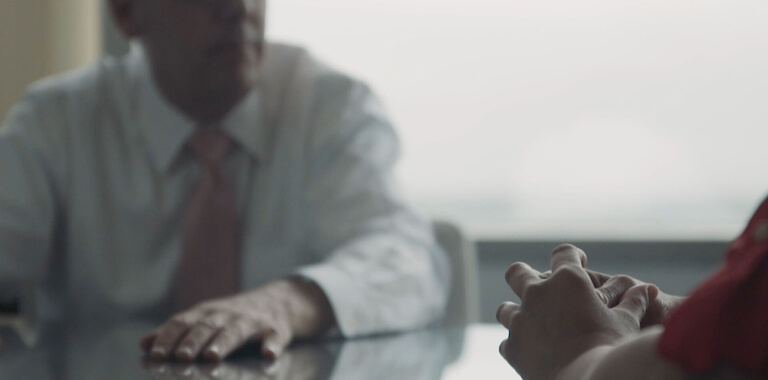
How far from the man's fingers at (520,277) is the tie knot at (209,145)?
1016mm

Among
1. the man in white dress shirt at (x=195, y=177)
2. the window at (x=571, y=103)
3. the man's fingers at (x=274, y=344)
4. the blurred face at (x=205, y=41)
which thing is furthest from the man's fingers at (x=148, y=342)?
the window at (x=571, y=103)

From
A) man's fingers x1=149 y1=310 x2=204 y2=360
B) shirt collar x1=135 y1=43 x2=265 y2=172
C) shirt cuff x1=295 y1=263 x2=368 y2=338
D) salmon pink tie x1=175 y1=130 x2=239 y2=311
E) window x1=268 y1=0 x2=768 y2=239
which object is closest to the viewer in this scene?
man's fingers x1=149 y1=310 x2=204 y2=360

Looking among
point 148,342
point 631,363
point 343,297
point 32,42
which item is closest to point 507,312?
point 631,363

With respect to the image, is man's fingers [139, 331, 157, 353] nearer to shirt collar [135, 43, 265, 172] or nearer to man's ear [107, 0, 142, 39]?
shirt collar [135, 43, 265, 172]

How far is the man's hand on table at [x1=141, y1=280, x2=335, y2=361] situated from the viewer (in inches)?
34.8

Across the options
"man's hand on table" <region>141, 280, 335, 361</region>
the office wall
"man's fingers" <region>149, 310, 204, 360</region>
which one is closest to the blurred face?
"man's hand on table" <region>141, 280, 335, 361</region>

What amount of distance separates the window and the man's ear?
0.72 metres

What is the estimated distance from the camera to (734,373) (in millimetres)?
332

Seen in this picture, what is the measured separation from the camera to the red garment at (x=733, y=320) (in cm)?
33

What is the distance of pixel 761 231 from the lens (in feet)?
1.09

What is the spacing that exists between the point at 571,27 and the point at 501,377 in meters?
1.72

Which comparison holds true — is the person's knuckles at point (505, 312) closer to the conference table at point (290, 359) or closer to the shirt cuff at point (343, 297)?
the conference table at point (290, 359)

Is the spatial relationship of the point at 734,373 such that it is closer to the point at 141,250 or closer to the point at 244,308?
the point at 244,308

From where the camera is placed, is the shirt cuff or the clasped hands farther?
the shirt cuff
